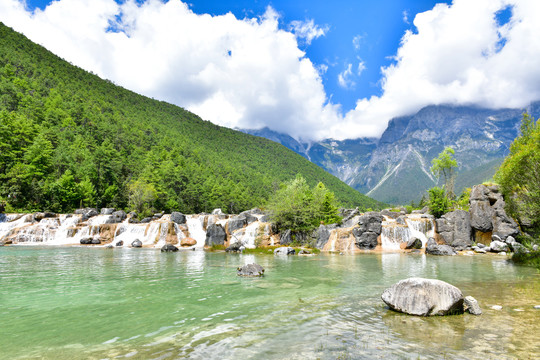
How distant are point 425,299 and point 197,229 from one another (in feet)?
189

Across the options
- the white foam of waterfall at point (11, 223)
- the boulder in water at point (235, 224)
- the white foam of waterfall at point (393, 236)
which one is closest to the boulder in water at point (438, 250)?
the white foam of waterfall at point (393, 236)

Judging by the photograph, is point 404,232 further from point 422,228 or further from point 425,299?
point 425,299

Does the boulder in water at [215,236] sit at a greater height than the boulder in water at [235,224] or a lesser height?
lesser

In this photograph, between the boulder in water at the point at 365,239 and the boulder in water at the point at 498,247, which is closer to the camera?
the boulder in water at the point at 498,247

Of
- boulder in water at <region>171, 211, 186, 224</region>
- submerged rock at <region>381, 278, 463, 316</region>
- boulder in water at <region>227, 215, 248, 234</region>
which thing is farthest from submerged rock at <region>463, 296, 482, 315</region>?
boulder in water at <region>171, 211, 186, 224</region>

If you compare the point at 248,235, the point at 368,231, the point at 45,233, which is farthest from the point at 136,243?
the point at 368,231

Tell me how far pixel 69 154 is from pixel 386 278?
330 feet

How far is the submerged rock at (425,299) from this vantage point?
10.9m

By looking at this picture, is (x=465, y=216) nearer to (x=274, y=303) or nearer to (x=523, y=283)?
(x=523, y=283)

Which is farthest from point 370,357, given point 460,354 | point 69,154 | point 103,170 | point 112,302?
point 69,154

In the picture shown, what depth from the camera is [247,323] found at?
1050 cm

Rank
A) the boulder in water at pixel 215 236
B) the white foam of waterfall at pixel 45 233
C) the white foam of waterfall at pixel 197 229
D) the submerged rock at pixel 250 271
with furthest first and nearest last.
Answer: the white foam of waterfall at pixel 197 229
the boulder in water at pixel 215 236
the white foam of waterfall at pixel 45 233
the submerged rock at pixel 250 271

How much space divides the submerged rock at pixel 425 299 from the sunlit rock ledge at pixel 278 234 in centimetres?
3624

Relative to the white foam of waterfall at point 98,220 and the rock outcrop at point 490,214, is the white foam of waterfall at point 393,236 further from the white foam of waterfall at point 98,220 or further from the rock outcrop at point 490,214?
the white foam of waterfall at point 98,220
